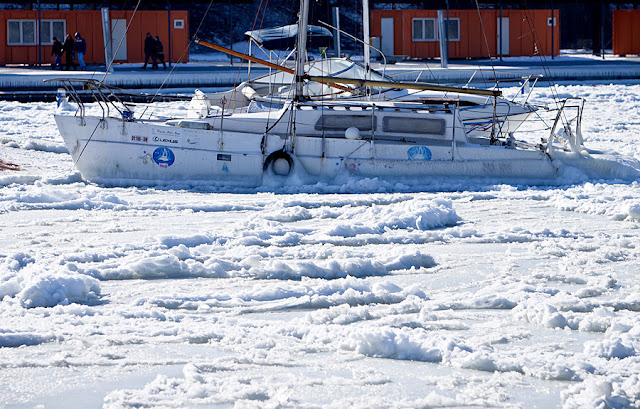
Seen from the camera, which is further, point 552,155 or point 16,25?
point 16,25

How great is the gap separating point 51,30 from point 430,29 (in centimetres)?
1398

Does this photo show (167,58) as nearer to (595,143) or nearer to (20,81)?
(20,81)

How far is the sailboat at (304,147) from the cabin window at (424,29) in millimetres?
21098

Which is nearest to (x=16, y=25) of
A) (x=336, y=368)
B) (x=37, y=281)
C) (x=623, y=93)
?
(x=623, y=93)

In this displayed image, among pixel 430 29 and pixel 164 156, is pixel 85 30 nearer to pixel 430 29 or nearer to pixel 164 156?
pixel 430 29

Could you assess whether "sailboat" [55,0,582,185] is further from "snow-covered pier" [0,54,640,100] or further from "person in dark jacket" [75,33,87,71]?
"person in dark jacket" [75,33,87,71]

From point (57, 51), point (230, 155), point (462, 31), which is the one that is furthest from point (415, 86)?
point (462, 31)

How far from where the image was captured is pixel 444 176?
13.1 meters

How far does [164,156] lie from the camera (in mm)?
13000

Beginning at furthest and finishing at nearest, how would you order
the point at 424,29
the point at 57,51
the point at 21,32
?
the point at 424,29
the point at 21,32
the point at 57,51

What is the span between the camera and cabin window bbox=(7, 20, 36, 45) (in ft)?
102

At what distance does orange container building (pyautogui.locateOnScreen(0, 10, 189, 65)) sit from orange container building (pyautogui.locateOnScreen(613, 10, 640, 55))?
1746 centimetres

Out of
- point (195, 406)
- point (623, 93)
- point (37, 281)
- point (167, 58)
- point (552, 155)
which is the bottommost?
point (195, 406)

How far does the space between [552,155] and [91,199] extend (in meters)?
6.77
